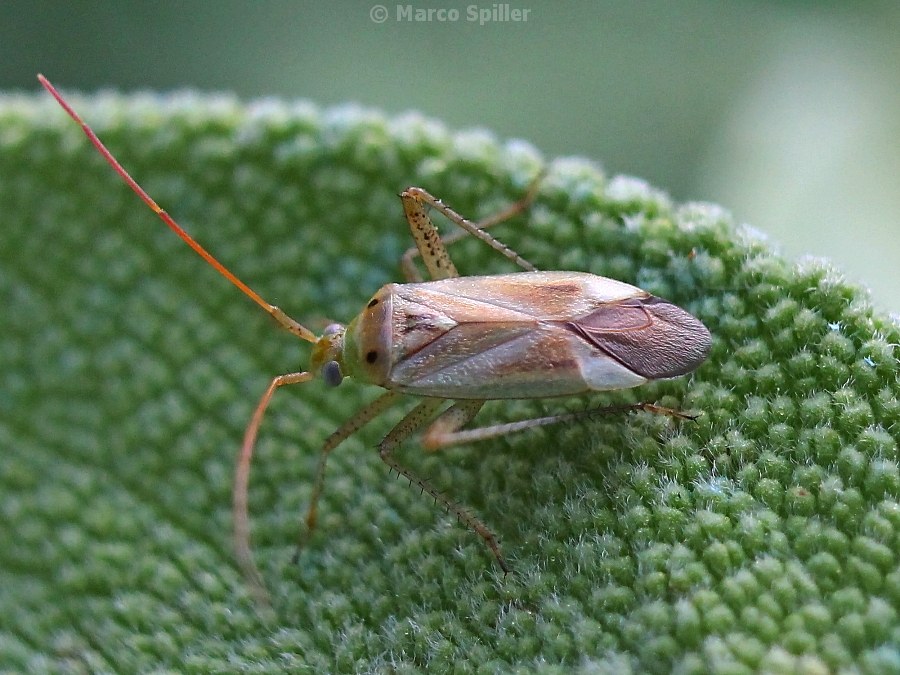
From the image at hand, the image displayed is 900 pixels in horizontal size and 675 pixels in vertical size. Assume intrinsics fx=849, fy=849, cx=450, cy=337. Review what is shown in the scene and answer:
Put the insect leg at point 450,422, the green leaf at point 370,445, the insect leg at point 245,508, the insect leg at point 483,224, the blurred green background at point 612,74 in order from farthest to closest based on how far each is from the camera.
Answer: the blurred green background at point 612,74, the insect leg at point 483,224, the insect leg at point 450,422, the insect leg at point 245,508, the green leaf at point 370,445

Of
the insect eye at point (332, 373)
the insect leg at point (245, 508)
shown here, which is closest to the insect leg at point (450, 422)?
the insect eye at point (332, 373)

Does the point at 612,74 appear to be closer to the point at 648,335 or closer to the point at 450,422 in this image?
the point at 648,335

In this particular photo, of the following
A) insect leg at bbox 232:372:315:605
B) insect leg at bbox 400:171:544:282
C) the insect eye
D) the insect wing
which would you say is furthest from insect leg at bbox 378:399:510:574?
insect leg at bbox 400:171:544:282

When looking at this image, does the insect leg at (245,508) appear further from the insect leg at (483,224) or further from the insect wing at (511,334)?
the insect leg at (483,224)

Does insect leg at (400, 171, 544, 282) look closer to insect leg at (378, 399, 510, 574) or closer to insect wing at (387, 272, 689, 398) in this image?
insect wing at (387, 272, 689, 398)

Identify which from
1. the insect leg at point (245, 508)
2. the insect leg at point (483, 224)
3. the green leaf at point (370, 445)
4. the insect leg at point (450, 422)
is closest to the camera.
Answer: the green leaf at point (370, 445)

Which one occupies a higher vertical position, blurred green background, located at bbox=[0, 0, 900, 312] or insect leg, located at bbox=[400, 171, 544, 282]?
blurred green background, located at bbox=[0, 0, 900, 312]

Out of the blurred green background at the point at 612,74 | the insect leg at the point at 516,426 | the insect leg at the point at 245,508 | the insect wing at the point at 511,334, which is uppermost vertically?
the blurred green background at the point at 612,74

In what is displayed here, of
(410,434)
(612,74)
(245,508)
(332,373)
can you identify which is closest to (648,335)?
(410,434)
